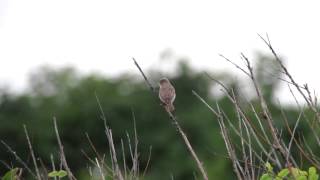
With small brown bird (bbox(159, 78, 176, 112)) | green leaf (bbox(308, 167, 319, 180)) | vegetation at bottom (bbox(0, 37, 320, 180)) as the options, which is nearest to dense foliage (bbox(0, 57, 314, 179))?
vegetation at bottom (bbox(0, 37, 320, 180))

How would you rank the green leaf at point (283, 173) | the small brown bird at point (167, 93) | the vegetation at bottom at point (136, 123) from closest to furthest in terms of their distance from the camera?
the green leaf at point (283, 173)
the small brown bird at point (167, 93)
the vegetation at bottom at point (136, 123)

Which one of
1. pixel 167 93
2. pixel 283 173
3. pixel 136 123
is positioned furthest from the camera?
pixel 136 123

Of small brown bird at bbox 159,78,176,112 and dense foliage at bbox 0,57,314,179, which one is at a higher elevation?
small brown bird at bbox 159,78,176,112

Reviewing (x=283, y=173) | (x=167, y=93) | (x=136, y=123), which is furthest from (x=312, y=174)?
(x=136, y=123)

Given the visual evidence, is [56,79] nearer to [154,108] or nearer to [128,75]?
[128,75]

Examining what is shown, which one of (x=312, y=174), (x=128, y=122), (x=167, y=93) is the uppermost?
(x=167, y=93)

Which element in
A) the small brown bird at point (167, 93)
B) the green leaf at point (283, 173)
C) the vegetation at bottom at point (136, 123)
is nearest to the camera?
the green leaf at point (283, 173)

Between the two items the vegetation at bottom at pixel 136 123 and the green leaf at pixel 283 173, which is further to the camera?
the vegetation at bottom at pixel 136 123

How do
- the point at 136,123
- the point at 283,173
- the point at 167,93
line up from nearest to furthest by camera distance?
the point at 283,173, the point at 167,93, the point at 136,123

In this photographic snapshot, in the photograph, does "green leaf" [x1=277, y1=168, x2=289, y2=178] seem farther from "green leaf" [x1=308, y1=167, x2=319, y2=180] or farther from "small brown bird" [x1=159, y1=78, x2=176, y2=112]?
"small brown bird" [x1=159, y1=78, x2=176, y2=112]

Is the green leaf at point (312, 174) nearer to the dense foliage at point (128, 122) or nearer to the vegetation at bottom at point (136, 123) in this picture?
the vegetation at bottom at point (136, 123)

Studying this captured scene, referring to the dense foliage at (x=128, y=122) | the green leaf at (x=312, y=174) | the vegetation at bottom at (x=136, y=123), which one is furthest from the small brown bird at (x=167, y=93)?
the dense foliage at (x=128, y=122)

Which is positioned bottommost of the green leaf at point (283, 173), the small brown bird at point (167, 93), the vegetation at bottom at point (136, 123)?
the vegetation at bottom at point (136, 123)

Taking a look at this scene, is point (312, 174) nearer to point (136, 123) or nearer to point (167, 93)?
point (167, 93)
